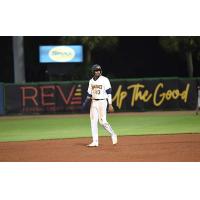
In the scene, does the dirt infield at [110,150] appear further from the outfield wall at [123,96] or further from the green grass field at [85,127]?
the outfield wall at [123,96]

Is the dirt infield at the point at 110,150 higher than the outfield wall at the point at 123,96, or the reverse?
the dirt infield at the point at 110,150

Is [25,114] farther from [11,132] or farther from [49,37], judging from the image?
[49,37]

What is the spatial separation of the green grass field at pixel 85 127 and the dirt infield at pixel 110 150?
187cm

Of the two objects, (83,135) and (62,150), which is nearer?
(62,150)

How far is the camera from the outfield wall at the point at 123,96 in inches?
1187

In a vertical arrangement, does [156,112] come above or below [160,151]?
below

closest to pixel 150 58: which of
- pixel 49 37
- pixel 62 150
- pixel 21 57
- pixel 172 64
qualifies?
pixel 172 64

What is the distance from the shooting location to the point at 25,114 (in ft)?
98.7

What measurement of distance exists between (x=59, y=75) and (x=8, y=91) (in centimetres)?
862

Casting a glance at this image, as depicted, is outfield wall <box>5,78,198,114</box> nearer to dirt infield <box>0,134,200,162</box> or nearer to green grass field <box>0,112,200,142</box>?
green grass field <box>0,112,200,142</box>

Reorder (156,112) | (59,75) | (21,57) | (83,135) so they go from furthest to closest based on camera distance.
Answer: (59,75)
(21,57)
(156,112)
(83,135)

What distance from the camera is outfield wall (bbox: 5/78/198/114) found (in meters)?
30.1

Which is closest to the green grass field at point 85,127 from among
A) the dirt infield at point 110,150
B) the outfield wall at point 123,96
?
the dirt infield at point 110,150

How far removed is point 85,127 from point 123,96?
8.87 metres
